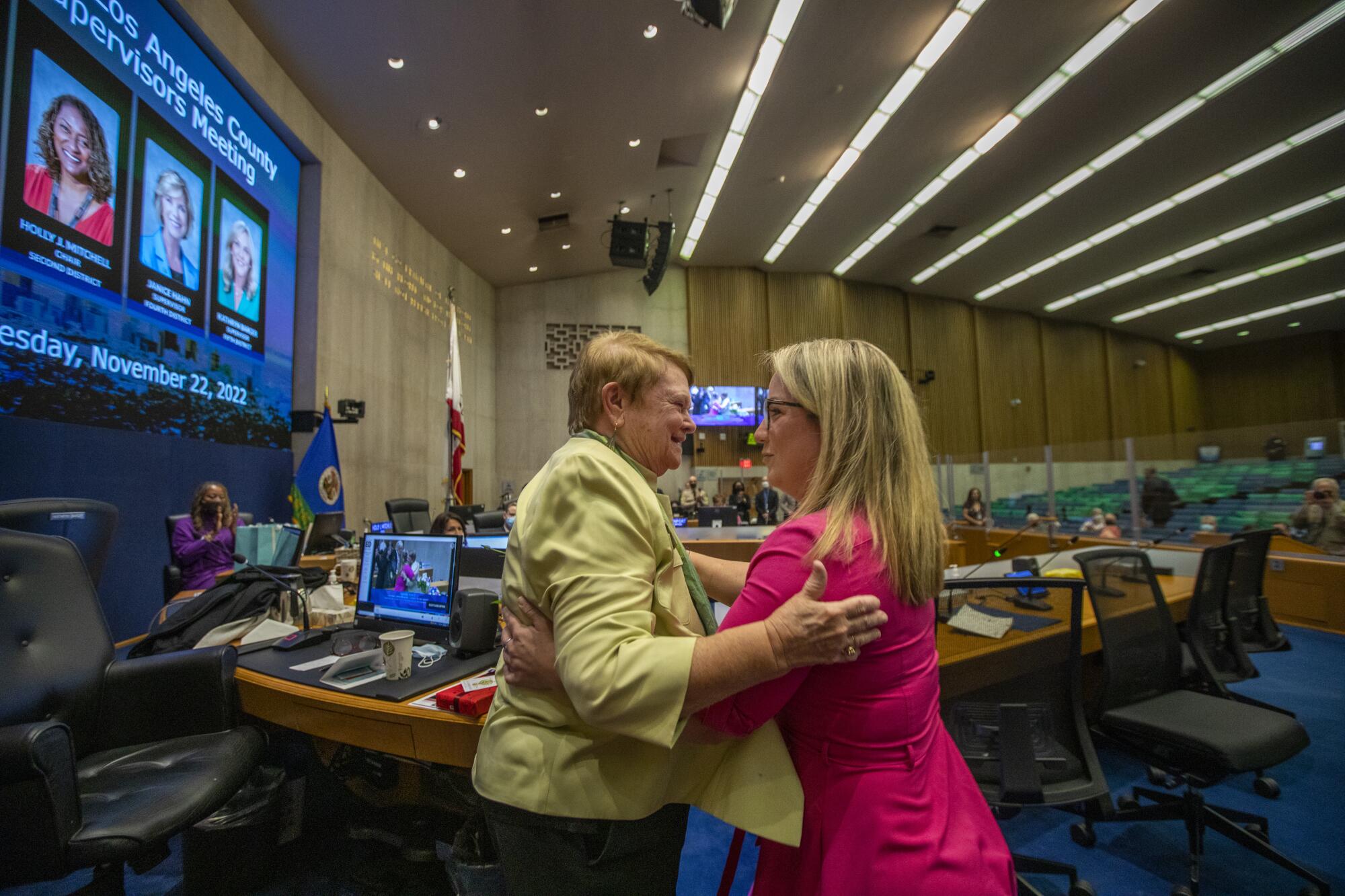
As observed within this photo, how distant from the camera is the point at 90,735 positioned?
1763 mm

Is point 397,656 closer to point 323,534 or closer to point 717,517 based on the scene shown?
point 323,534

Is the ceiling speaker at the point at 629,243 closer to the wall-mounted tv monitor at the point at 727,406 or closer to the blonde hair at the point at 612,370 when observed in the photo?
the wall-mounted tv monitor at the point at 727,406

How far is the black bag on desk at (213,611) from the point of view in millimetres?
2068

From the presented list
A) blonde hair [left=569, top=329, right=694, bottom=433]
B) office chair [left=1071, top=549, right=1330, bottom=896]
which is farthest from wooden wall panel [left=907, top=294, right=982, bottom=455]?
blonde hair [left=569, top=329, right=694, bottom=433]

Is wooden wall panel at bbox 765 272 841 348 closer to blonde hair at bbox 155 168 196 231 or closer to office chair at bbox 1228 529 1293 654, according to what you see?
blonde hair at bbox 155 168 196 231

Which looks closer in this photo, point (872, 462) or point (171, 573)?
point (872, 462)

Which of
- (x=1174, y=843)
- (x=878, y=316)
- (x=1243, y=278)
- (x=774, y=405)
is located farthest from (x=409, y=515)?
(x=1243, y=278)

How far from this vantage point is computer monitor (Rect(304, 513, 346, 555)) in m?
4.39

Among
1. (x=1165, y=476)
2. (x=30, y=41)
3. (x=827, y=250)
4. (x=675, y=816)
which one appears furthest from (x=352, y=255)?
(x=1165, y=476)

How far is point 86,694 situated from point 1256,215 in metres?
15.6

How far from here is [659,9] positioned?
561 cm

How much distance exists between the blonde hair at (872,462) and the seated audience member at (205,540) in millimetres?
4566

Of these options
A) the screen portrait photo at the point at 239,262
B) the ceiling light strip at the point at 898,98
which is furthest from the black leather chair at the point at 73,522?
the ceiling light strip at the point at 898,98

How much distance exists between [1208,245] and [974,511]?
8.11 m
